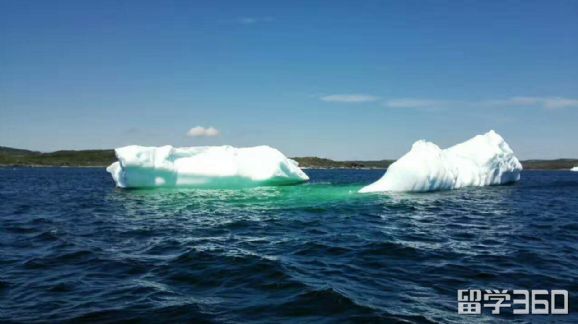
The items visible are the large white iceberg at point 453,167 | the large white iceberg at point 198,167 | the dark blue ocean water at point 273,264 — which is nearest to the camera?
the dark blue ocean water at point 273,264

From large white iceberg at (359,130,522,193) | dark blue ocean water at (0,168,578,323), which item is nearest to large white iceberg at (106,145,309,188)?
large white iceberg at (359,130,522,193)

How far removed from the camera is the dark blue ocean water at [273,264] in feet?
22.6

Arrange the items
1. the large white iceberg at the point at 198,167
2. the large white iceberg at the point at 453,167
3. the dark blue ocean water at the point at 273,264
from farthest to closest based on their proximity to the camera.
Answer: the large white iceberg at the point at 198,167, the large white iceberg at the point at 453,167, the dark blue ocean water at the point at 273,264

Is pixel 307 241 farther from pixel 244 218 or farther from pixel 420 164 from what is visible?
pixel 420 164

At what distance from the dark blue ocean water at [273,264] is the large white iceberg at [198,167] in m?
13.6

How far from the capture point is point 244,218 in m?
17.7

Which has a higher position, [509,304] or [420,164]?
[420,164]

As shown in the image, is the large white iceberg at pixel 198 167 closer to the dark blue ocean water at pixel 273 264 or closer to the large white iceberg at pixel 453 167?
the large white iceberg at pixel 453 167

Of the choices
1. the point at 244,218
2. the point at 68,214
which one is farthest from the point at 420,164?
the point at 68,214

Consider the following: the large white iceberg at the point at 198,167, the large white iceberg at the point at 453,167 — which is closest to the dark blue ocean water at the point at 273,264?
the large white iceberg at the point at 453,167

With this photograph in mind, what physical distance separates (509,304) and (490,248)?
16.6 ft

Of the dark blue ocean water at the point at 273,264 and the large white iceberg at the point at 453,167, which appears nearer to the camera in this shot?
the dark blue ocean water at the point at 273,264

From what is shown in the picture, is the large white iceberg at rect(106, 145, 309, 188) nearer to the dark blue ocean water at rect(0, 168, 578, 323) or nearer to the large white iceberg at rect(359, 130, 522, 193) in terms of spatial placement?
the large white iceberg at rect(359, 130, 522, 193)

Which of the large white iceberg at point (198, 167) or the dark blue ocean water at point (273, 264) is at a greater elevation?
the large white iceberg at point (198, 167)
